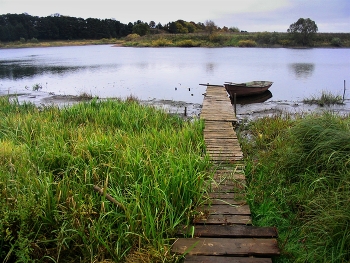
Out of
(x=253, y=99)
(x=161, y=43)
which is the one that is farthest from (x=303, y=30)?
(x=253, y=99)

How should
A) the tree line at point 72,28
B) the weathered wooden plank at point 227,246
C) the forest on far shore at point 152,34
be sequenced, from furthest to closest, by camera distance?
the tree line at point 72,28 < the forest on far shore at point 152,34 < the weathered wooden plank at point 227,246

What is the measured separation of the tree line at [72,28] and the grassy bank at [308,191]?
245 ft

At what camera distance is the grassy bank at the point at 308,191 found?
9.77 feet

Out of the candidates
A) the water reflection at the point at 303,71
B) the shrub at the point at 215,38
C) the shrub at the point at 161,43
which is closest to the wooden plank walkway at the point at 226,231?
the water reflection at the point at 303,71

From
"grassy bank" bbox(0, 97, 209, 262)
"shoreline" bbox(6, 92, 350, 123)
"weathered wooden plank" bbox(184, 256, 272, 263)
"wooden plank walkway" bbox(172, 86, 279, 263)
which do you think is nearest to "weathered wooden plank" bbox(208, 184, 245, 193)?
"wooden plank walkway" bbox(172, 86, 279, 263)

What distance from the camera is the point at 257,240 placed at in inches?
121

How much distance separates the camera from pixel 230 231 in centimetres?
322

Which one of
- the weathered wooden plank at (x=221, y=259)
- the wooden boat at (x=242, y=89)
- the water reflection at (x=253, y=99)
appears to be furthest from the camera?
the water reflection at (x=253, y=99)

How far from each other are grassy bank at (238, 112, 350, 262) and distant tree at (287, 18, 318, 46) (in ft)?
177

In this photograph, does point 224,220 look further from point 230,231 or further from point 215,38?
point 215,38

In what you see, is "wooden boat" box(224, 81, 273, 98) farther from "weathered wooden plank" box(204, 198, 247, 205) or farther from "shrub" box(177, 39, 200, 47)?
"shrub" box(177, 39, 200, 47)

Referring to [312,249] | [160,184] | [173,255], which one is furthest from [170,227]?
[312,249]

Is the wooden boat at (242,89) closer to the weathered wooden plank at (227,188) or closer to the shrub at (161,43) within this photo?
the weathered wooden plank at (227,188)

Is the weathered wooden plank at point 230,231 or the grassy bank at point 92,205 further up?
the grassy bank at point 92,205
